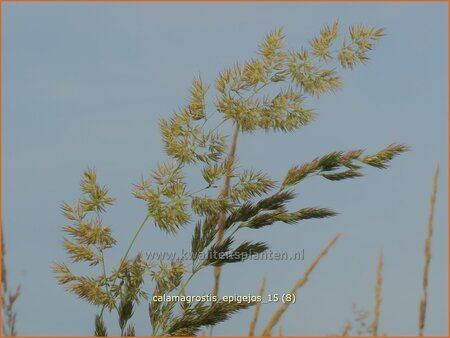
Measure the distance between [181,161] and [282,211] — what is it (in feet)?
1.66

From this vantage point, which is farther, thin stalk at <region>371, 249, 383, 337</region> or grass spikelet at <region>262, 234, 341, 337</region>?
thin stalk at <region>371, 249, 383, 337</region>

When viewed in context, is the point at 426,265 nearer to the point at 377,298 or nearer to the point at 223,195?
the point at 377,298

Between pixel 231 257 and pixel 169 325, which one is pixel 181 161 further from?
pixel 169 325

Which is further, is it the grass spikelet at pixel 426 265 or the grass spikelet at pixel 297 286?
the grass spikelet at pixel 426 265

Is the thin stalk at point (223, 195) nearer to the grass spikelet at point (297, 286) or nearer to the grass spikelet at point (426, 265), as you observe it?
the grass spikelet at point (297, 286)

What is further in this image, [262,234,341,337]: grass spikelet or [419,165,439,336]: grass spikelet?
[419,165,439,336]: grass spikelet

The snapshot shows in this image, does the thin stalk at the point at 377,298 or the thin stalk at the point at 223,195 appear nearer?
the thin stalk at the point at 223,195

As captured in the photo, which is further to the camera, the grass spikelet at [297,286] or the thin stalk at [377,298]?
Answer: the thin stalk at [377,298]

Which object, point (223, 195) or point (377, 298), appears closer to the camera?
point (223, 195)

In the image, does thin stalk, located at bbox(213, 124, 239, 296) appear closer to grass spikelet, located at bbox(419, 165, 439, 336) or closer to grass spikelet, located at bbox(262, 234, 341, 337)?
grass spikelet, located at bbox(262, 234, 341, 337)

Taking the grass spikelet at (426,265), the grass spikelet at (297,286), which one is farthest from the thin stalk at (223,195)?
the grass spikelet at (426,265)

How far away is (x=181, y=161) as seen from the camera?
3.56m

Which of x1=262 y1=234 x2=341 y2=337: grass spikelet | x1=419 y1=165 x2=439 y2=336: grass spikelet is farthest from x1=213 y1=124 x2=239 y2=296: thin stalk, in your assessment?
x1=419 y1=165 x2=439 y2=336: grass spikelet

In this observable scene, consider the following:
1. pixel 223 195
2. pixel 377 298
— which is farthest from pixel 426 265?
pixel 223 195
